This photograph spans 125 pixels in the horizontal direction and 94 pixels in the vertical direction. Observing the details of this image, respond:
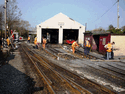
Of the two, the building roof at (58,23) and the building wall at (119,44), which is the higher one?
the building roof at (58,23)

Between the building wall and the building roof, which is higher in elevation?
the building roof

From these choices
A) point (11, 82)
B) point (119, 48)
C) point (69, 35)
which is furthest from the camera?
point (69, 35)

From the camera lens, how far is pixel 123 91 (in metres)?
4.76

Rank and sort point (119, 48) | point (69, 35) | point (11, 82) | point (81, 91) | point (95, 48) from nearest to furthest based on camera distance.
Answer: point (81, 91), point (11, 82), point (119, 48), point (95, 48), point (69, 35)

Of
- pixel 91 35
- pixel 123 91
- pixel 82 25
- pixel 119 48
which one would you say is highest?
pixel 82 25

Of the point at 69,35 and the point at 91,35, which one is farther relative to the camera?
the point at 69,35

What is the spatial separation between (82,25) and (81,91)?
1000 inches

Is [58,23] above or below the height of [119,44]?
above

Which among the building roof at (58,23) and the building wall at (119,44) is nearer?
the building wall at (119,44)

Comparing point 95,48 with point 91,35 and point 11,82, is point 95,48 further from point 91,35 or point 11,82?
point 11,82

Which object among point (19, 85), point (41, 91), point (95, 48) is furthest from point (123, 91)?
point (95, 48)

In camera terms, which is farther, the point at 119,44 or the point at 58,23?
the point at 58,23

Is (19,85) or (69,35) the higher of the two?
(69,35)

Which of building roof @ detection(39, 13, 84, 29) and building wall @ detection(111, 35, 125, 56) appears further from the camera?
building roof @ detection(39, 13, 84, 29)
